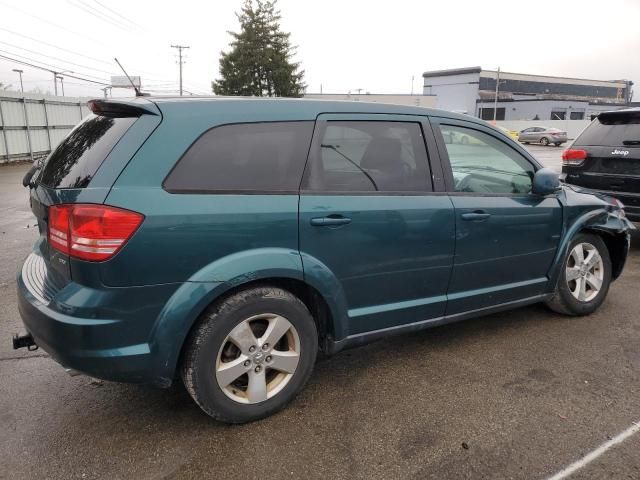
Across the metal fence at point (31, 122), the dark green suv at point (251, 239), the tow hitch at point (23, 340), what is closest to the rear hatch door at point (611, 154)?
the dark green suv at point (251, 239)

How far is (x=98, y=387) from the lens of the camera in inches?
121

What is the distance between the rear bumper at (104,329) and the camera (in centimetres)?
225

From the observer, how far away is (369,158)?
304cm

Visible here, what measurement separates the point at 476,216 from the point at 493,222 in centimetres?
18

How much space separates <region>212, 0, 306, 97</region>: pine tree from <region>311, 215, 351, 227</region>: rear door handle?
133 ft

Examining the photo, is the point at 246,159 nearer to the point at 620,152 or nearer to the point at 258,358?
the point at 258,358

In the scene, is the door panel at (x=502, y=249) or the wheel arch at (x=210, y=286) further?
the door panel at (x=502, y=249)

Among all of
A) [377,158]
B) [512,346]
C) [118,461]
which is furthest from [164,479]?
[512,346]

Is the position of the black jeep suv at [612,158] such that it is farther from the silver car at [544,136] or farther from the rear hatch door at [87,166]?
the silver car at [544,136]

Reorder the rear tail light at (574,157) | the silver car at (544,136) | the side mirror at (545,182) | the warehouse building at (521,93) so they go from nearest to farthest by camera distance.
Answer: the side mirror at (545,182)
the rear tail light at (574,157)
the silver car at (544,136)
the warehouse building at (521,93)

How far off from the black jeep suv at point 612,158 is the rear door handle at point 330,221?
4698mm

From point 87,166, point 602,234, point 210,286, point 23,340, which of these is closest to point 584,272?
point 602,234

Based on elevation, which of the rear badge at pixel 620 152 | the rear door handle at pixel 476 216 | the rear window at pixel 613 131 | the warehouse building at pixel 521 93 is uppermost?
the warehouse building at pixel 521 93

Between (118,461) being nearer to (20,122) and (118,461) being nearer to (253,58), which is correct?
(20,122)
